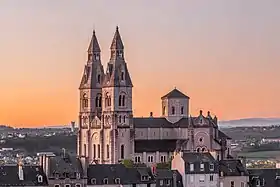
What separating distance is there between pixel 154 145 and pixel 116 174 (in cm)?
4525

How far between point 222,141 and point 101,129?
17.5 metres

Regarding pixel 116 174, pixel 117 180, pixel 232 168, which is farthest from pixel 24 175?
pixel 232 168

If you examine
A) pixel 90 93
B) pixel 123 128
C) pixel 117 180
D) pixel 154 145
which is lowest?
pixel 117 180

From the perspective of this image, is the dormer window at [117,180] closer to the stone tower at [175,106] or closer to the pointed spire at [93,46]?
the stone tower at [175,106]

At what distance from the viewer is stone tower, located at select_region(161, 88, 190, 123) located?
183 metres

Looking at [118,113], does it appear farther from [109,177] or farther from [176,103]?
[109,177]

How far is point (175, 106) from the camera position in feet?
605

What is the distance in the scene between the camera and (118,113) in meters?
175

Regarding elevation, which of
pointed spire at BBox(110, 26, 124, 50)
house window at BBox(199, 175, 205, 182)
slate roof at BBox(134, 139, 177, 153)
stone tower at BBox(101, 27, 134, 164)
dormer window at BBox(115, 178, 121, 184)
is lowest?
dormer window at BBox(115, 178, 121, 184)

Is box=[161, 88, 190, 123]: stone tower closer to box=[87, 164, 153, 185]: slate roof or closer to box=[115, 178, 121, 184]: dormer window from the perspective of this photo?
box=[87, 164, 153, 185]: slate roof

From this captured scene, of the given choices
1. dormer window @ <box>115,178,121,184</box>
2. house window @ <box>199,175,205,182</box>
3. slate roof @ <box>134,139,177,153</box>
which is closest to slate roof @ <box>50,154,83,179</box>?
dormer window @ <box>115,178,121,184</box>

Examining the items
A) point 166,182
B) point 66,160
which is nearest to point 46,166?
point 66,160

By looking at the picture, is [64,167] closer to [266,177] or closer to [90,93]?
[266,177]

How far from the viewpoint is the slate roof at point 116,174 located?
12988cm
